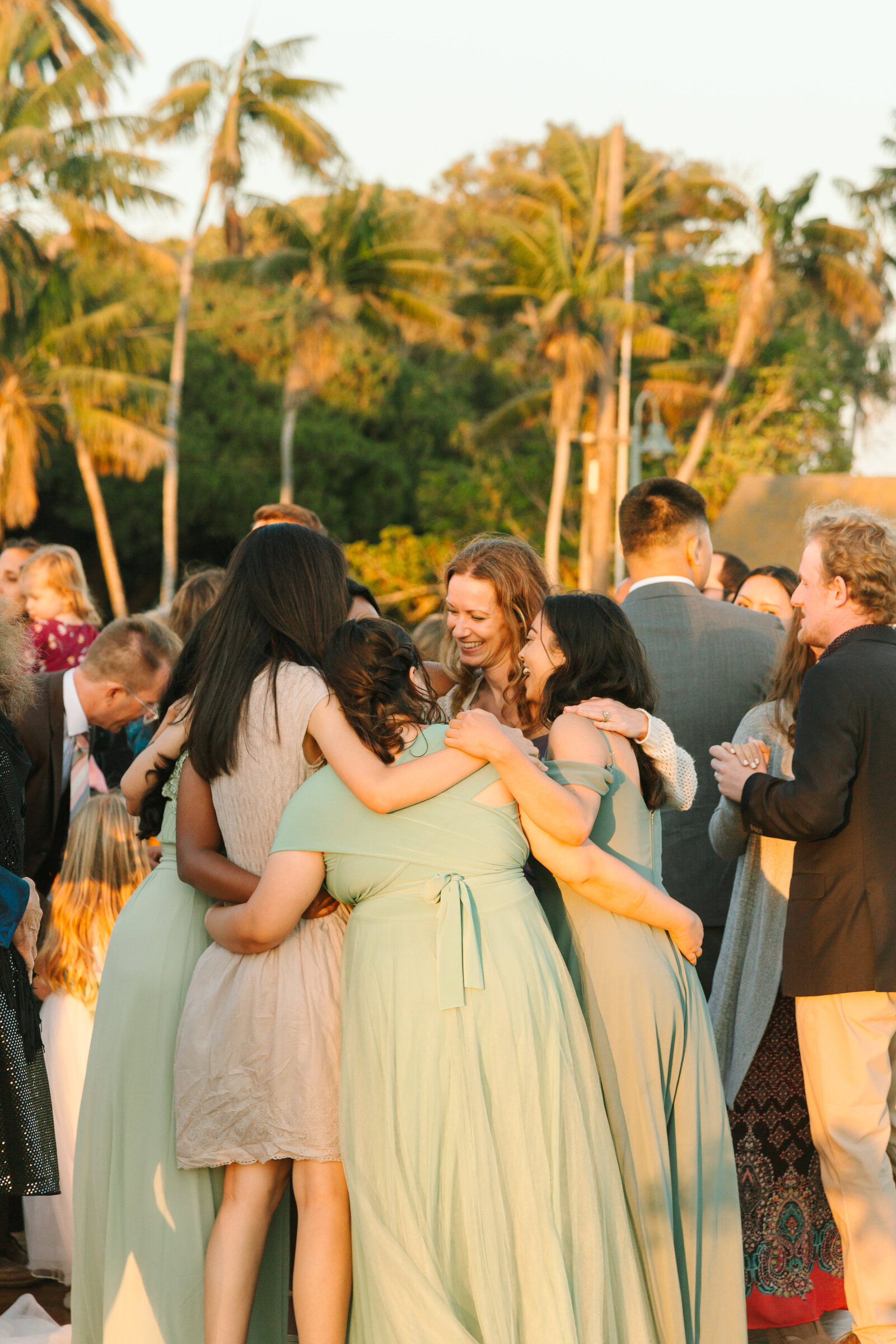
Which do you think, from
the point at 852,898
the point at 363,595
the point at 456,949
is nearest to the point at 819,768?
the point at 852,898

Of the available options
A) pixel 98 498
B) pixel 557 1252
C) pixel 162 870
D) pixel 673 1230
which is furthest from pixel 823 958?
pixel 98 498

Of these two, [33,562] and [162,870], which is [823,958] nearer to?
[162,870]

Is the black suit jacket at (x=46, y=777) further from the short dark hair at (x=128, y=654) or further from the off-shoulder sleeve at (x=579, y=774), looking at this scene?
the off-shoulder sleeve at (x=579, y=774)

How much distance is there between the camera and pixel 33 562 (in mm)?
5852

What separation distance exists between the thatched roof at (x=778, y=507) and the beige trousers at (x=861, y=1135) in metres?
13.1

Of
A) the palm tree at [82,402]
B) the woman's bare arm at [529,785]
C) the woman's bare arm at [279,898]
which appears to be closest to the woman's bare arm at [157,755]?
the woman's bare arm at [279,898]

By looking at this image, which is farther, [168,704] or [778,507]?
[778,507]

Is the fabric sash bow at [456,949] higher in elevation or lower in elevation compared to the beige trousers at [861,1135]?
higher

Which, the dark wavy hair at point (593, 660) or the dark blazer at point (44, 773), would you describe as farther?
the dark blazer at point (44, 773)

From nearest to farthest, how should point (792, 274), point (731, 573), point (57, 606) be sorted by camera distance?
point (57, 606) < point (731, 573) < point (792, 274)

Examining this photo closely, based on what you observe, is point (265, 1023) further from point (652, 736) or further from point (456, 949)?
point (652, 736)

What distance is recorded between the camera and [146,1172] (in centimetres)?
288

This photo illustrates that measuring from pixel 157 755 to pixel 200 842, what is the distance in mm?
326

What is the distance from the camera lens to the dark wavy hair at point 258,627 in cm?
281
